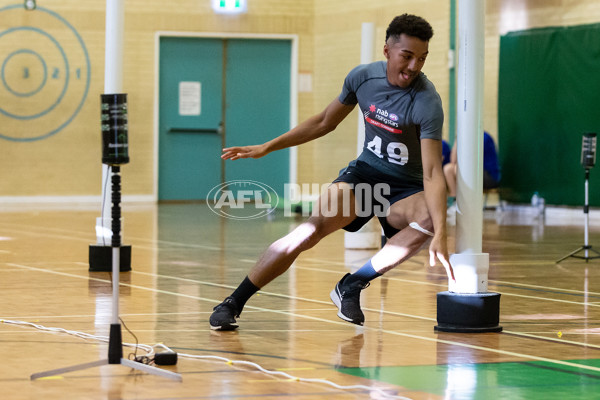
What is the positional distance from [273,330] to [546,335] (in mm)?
1409

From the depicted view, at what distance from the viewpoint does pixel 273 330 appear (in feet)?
18.7

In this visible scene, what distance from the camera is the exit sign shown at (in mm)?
19516

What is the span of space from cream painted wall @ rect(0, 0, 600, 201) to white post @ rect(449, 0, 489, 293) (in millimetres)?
11869

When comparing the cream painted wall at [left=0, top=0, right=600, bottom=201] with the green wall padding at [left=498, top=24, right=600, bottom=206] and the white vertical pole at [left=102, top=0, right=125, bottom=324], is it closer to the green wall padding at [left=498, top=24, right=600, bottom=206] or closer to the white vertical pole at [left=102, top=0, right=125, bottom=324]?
the green wall padding at [left=498, top=24, right=600, bottom=206]

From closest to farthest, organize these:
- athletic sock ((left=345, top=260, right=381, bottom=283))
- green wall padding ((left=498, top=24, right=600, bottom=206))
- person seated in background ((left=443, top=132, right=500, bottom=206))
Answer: athletic sock ((left=345, top=260, right=381, bottom=283)) < green wall padding ((left=498, top=24, right=600, bottom=206)) < person seated in background ((left=443, top=132, right=500, bottom=206))

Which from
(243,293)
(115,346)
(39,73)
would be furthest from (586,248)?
(39,73)

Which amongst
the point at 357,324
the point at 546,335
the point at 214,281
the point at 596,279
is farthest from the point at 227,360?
the point at 596,279

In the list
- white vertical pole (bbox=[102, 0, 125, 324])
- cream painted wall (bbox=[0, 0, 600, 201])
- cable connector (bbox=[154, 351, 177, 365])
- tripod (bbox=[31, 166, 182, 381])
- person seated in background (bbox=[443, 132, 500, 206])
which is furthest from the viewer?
cream painted wall (bbox=[0, 0, 600, 201])

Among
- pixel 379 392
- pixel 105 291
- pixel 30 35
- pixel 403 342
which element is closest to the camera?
pixel 379 392

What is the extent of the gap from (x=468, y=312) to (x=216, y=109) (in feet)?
47.5

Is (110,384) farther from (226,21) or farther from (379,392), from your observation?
(226,21)

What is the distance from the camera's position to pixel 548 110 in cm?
1669

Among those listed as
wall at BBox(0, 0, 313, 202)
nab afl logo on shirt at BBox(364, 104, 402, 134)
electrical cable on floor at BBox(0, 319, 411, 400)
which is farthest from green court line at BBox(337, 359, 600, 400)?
wall at BBox(0, 0, 313, 202)

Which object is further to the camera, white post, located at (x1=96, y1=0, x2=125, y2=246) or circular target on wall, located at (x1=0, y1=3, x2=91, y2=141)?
circular target on wall, located at (x1=0, y1=3, x2=91, y2=141)
